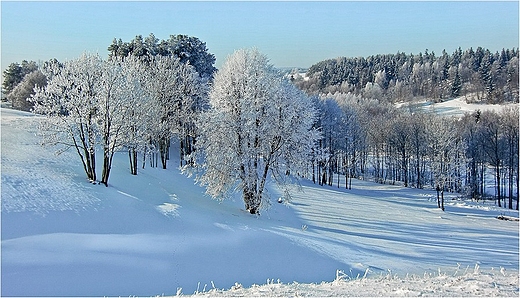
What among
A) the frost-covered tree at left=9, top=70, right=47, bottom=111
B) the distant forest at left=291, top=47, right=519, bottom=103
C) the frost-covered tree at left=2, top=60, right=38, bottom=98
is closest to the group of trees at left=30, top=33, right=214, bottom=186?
the frost-covered tree at left=9, top=70, right=47, bottom=111

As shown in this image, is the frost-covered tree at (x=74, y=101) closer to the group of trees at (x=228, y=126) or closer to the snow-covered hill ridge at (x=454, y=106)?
the group of trees at (x=228, y=126)

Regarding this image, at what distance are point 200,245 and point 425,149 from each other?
148 ft

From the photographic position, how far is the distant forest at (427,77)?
342ft

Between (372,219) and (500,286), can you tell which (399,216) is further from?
(500,286)

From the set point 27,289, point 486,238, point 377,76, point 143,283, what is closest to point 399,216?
point 486,238

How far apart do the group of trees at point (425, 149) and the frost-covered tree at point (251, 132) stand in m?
18.0

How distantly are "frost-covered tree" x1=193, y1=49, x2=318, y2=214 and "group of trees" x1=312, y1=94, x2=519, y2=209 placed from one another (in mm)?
17979

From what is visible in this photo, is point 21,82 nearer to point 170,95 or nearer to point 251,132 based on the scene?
point 170,95

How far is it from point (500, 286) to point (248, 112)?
1668 cm

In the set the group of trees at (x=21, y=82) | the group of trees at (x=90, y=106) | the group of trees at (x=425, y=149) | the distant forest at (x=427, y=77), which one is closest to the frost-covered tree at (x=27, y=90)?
the group of trees at (x=21, y=82)

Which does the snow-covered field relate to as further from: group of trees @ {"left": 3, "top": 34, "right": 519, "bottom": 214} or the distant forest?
the distant forest

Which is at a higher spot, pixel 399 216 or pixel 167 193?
pixel 167 193

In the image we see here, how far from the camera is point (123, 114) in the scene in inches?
Answer: 895

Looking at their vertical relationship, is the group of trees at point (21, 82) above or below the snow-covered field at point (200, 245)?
above
